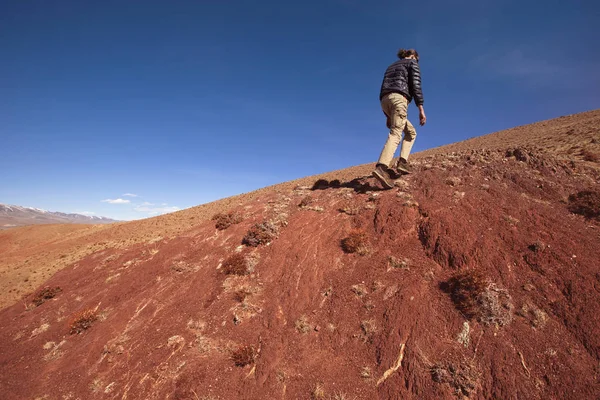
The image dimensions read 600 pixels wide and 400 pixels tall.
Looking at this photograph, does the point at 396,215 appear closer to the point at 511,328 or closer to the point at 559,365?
the point at 511,328

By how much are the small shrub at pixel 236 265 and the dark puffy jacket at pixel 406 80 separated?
633cm

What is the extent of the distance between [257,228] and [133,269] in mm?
4378

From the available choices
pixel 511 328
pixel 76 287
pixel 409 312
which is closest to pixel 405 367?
pixel 409 312

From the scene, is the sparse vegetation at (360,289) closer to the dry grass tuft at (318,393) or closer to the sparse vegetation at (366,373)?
the sparse vegetation at (366,373)

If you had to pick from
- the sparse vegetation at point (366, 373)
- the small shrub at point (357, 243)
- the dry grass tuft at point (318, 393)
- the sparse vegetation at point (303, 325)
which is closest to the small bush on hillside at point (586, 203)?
the small shrub at point (357, 243)

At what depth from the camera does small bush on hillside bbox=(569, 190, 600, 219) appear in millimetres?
6680

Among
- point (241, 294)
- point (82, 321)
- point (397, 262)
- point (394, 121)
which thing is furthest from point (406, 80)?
point (82, 321)

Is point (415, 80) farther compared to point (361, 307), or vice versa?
point (415, 80)

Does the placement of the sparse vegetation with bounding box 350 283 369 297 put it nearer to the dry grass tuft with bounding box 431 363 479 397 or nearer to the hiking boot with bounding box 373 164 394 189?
the dry grass tuft with bounding box 431 363 479 397

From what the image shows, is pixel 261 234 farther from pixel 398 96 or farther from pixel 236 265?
pixel 398 96

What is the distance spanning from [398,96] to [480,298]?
556 cm

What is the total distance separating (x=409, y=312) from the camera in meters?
5.21

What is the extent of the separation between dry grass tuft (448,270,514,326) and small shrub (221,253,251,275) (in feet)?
15.9

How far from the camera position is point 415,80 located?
7941 mm
